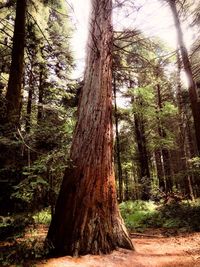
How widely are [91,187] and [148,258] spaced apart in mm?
1739

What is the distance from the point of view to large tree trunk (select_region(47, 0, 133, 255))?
5.42m

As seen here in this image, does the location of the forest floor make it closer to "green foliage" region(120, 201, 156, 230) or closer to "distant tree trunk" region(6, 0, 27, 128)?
"green foliage" region(120, 201, 156, 230)

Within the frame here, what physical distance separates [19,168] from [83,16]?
3759 mm

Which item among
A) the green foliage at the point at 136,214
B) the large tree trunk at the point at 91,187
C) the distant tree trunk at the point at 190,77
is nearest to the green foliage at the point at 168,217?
the green foliage at the point at 136,214

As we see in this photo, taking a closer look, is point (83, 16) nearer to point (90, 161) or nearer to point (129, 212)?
point (90, 161)

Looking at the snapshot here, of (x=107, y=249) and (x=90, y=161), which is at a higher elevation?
(x=90, y=161)

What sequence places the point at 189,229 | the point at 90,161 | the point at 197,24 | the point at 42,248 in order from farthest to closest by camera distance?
the point at 197,24, the point at 189,229, the point at 90,161, the point at 42,248

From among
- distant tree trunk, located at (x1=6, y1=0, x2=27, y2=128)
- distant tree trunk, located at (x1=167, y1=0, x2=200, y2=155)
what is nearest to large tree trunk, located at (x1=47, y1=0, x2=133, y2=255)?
distant tree trunk, located at (x1=6, y1=0, x2=27, y2=128)

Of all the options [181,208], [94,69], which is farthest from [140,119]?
[94,69]

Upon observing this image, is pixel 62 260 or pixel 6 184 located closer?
pixel 62 260

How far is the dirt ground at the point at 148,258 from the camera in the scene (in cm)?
486

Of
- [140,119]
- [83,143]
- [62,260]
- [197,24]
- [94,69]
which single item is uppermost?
[197,24]

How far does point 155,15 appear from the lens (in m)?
9.25

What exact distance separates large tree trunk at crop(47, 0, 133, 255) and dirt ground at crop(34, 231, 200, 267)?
0.24 m
